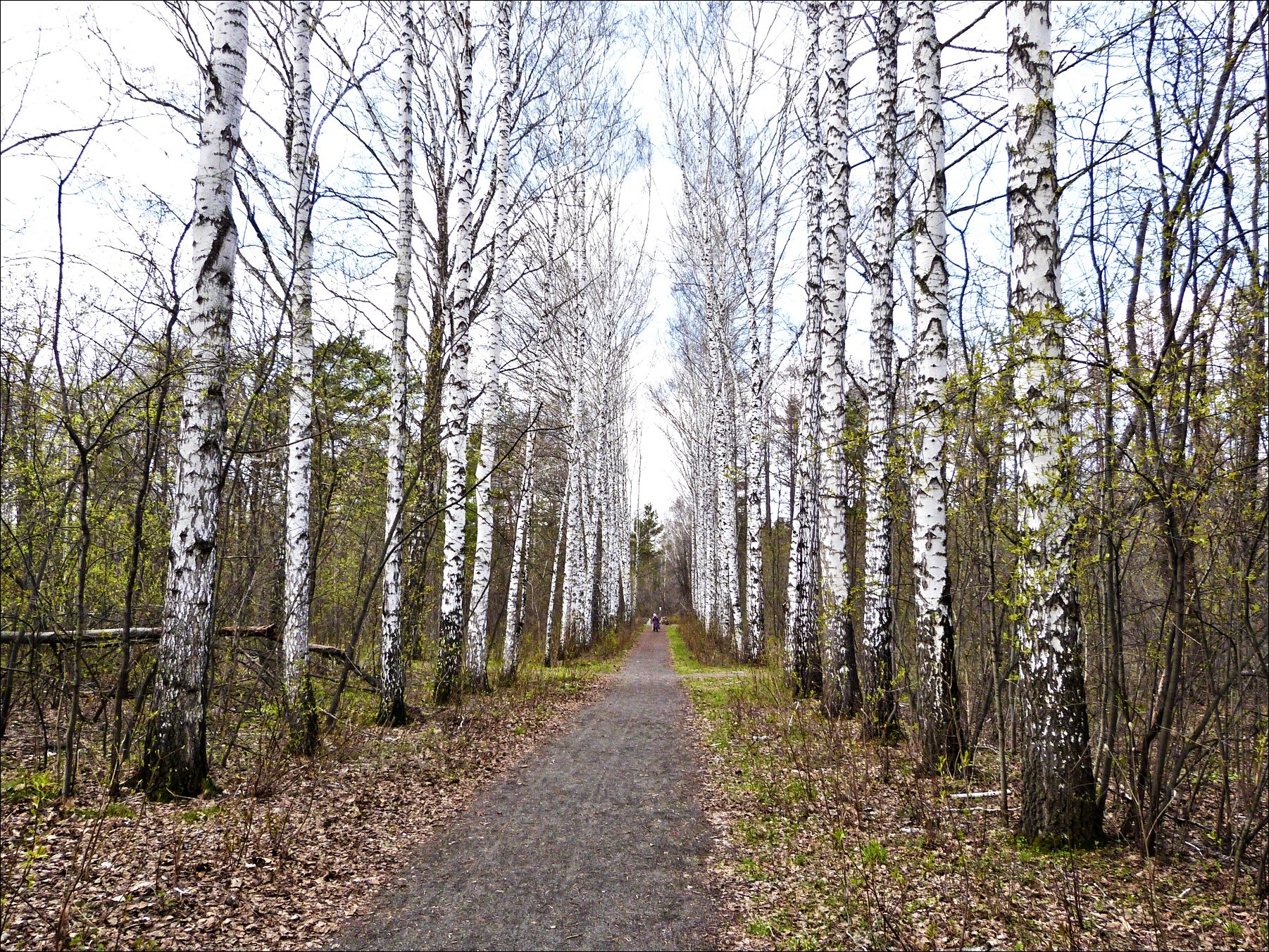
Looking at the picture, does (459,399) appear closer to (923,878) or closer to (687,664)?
(923,878)

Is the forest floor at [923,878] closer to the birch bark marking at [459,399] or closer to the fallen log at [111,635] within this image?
the fallen log at [111,635]

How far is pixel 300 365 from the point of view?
720 cm

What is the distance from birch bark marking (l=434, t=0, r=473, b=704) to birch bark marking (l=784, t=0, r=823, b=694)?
5318 millimetres

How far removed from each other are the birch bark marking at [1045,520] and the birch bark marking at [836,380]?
3630mm

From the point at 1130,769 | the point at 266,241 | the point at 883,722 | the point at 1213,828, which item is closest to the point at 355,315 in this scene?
the point at 266,241

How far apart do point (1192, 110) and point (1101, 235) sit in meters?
1.28

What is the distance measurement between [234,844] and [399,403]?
5379 mm

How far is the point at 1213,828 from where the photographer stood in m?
4.65

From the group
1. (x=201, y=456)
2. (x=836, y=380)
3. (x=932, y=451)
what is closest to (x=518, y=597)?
(x=836, y=380)

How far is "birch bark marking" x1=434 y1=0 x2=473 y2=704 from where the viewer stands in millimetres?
9445

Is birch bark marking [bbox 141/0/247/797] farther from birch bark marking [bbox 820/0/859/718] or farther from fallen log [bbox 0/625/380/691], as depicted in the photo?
birch bark marking [bbox 820/0/859/718]

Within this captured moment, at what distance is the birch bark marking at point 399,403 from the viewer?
8.41 meters

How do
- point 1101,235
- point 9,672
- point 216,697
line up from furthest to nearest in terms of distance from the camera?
1. point 216,697
2. point 1101,235
3. point 9,672

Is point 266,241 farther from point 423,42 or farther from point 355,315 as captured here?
point 423,42
